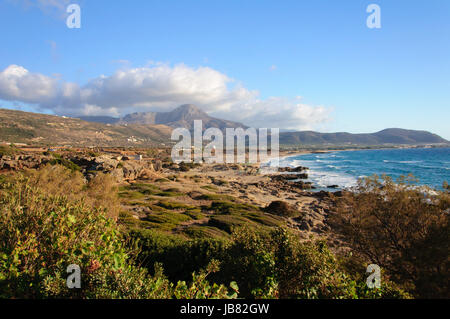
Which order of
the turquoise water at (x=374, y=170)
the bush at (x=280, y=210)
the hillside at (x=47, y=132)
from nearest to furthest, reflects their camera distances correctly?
the bush at (x=280, y=210)
the turquoise water at (x=374, y=170)
the hillside at (x=47, y=132)

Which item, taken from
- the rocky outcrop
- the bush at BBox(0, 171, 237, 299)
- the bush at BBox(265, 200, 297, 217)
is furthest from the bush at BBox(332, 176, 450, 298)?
the rocky outcrop

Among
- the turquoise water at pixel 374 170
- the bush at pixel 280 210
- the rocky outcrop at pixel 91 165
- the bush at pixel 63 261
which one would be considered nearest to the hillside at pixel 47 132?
the rocky outcrop at pixel 91 165

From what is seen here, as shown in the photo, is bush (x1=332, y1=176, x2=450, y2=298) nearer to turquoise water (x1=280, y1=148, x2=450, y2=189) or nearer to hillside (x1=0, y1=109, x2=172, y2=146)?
turquoise water (x1=280, y1=148, x2=450, y2=189)

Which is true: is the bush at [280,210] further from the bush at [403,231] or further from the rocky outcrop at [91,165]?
the rocky outcrop at [91,165]

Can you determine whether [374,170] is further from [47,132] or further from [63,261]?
[47,132]

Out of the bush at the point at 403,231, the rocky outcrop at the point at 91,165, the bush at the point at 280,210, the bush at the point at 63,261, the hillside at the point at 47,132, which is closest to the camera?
the bush at the point at 63,261

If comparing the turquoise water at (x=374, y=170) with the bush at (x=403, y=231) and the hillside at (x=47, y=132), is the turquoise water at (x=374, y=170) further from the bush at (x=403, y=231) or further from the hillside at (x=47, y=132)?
the hillside at (x=47, y=132)

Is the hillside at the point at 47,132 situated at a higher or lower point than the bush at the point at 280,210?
higher

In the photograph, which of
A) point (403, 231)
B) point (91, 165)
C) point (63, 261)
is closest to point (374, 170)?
point (403, 231)

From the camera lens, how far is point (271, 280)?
668cm

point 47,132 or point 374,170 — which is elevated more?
point 47,132

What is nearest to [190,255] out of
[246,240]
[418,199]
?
[246,240]

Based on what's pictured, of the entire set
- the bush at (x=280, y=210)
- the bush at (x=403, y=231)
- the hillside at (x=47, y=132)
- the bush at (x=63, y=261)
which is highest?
the hillside at (x=47, y=132)

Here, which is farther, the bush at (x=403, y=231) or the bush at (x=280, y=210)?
the bush at (x=280, y=210)
